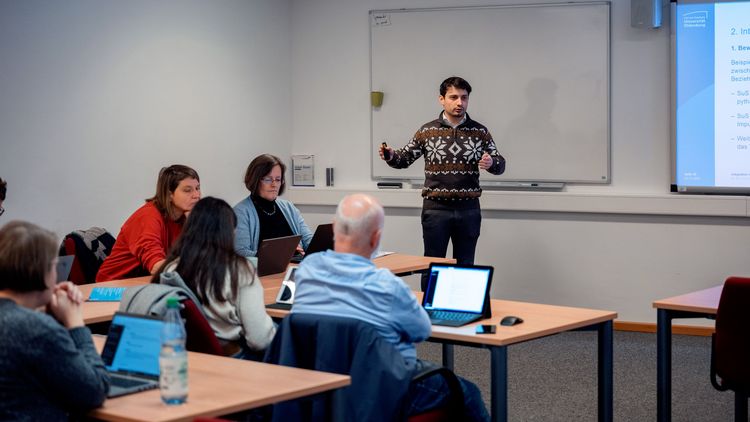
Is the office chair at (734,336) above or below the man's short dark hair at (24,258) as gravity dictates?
below

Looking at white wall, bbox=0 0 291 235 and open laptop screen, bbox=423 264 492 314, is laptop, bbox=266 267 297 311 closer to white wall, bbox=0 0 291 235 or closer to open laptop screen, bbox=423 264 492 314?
open laptop screen, bbox=423 264 492 314

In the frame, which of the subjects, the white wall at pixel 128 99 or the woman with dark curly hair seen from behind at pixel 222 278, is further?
the white wall at pixel 128 99

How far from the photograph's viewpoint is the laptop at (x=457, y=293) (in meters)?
3.86

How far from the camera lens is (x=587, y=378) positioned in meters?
5.68

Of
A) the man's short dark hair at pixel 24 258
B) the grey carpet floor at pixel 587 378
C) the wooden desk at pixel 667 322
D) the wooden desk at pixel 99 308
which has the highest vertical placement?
the man's short dark hair at pixel 24 258

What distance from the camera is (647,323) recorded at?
691 cm

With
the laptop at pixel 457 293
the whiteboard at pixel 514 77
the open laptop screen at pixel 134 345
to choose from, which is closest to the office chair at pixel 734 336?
the laptop at pixel 457 293

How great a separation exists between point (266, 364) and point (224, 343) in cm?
64

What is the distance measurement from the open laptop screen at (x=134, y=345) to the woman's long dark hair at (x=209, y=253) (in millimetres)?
653

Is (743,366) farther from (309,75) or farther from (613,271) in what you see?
(309,75)

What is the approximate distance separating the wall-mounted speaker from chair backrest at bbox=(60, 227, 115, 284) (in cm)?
385

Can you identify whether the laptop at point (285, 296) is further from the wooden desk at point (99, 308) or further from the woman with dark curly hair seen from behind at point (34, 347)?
the woman with dark curly hair seen from behind at point (34, 347)

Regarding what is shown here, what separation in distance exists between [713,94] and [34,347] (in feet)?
17.4

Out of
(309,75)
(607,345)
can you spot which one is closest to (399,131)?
(309,75)
